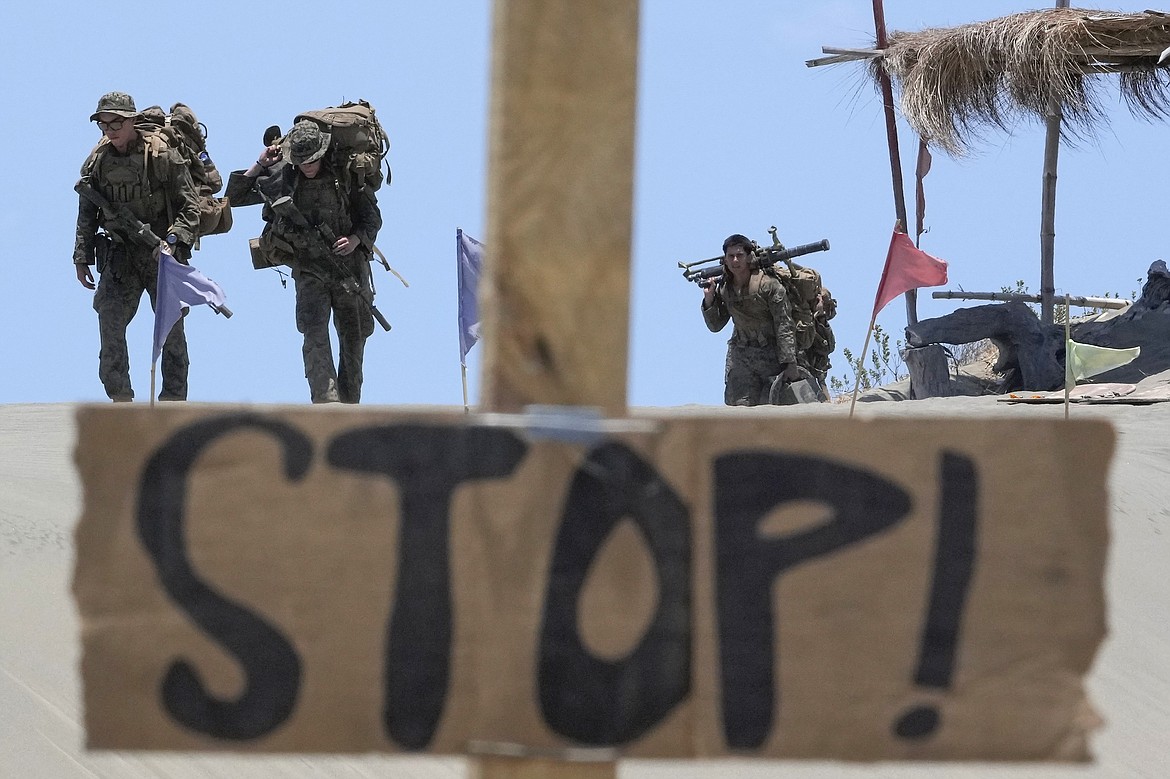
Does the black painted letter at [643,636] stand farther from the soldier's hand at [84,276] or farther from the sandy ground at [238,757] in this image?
the soldier's hand at [84,276]

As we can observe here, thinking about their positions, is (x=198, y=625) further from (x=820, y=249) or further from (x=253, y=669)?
(x=820, y=249)

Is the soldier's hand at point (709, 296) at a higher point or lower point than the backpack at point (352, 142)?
lower

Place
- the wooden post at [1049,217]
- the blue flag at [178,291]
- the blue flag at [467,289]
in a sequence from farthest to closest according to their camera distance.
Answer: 1. the wooden post at [1049,217]
2. the blue flag at [467,289]
3. the blue flag at [178,291]

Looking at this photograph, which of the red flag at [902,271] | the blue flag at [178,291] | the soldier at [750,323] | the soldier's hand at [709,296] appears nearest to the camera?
the blue flag at [178,291]

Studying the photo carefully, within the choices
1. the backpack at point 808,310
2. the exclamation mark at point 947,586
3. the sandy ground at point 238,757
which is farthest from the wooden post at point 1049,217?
the exclamation mark at point 947,586

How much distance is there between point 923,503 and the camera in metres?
2.12

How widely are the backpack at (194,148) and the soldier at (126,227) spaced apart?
12 centimetres

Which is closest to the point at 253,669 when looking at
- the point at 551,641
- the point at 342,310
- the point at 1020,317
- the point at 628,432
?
the point at 551,641

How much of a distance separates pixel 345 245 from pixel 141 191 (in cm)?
135

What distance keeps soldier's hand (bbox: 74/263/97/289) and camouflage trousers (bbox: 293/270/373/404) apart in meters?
1.34

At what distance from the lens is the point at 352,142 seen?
39.4 feet

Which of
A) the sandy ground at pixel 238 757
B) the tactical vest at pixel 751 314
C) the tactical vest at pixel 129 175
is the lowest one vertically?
the sandy ground at pixel 238 757

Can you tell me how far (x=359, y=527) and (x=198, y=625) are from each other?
21 centimetres

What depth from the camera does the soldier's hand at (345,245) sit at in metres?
12.1
